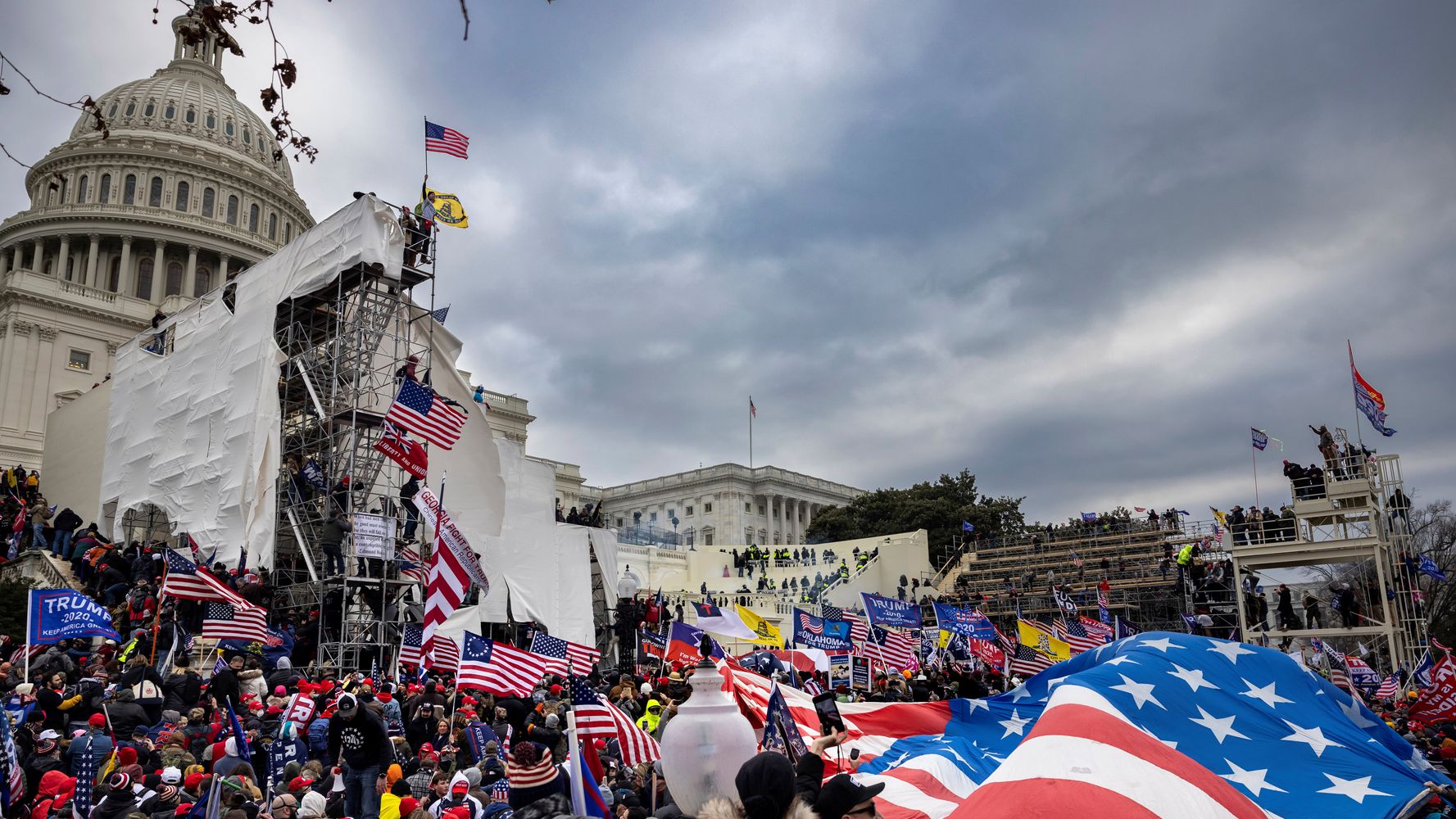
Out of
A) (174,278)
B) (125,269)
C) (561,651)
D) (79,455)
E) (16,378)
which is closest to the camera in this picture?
(561,651)

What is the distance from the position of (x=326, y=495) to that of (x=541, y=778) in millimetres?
19840

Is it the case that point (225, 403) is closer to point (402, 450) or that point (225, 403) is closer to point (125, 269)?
point (402, 450)

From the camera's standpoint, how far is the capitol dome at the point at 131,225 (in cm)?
5634

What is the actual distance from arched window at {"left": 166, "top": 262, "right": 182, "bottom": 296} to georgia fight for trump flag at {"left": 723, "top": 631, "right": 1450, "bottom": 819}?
67.0 meters

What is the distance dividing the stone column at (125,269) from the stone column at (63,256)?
308 centimetres

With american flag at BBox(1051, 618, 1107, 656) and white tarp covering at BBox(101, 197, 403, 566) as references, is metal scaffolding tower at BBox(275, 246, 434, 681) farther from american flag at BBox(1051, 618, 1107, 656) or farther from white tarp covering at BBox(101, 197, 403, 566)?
american flag at BBox(1051, 618, 1107, 656)

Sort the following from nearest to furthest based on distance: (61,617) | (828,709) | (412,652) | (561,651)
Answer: (828,709) → (61,617) → (561,651) → (412,652)

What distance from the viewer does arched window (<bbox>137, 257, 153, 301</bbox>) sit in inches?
2601

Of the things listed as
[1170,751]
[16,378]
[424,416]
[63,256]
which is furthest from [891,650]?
[63,256]

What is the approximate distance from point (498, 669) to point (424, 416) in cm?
1030

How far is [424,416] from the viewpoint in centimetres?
2052

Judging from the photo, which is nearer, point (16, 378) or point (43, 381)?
point (16, 378)

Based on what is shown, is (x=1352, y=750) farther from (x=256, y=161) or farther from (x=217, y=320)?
(x=256, y=161)

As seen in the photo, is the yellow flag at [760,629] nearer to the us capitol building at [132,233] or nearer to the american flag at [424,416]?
the american flag at [424,416]
